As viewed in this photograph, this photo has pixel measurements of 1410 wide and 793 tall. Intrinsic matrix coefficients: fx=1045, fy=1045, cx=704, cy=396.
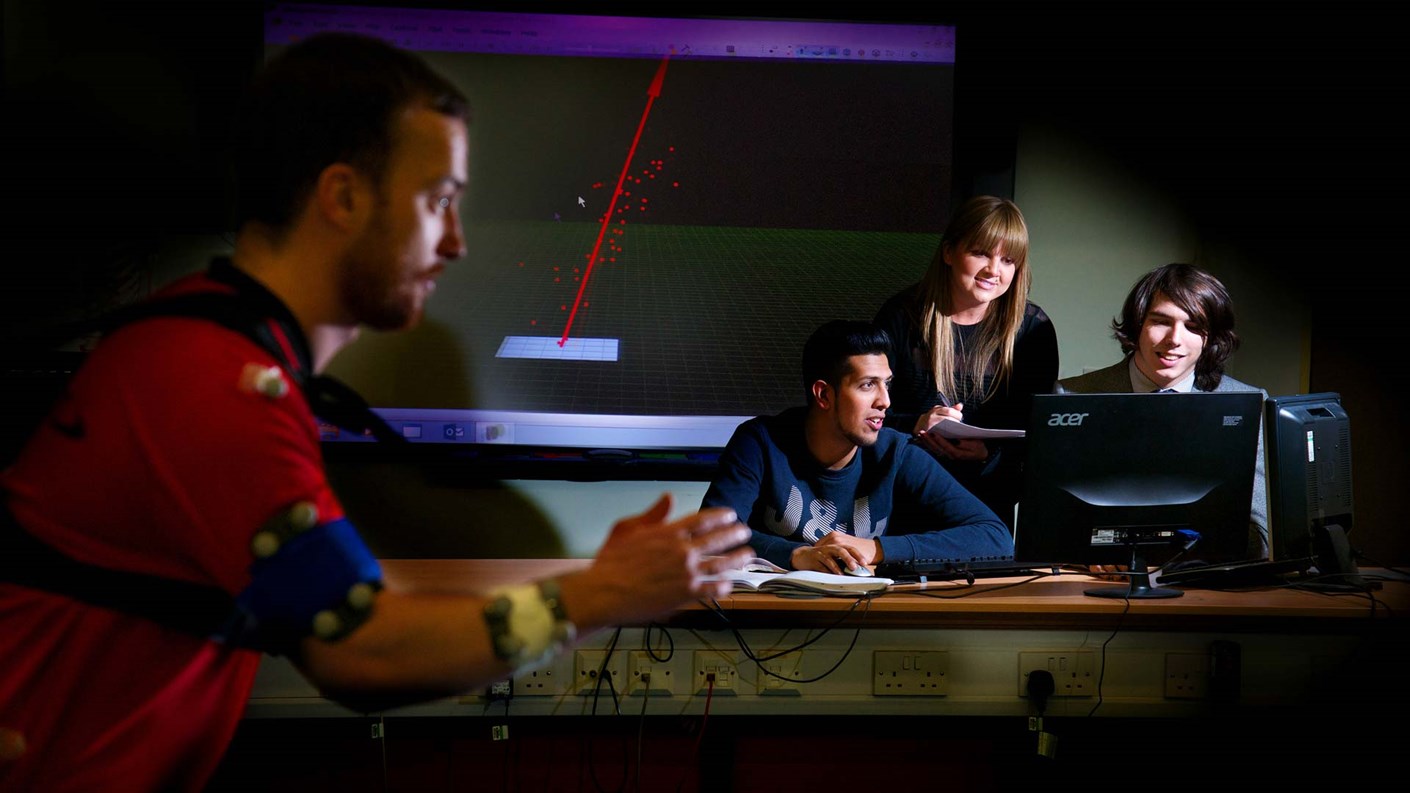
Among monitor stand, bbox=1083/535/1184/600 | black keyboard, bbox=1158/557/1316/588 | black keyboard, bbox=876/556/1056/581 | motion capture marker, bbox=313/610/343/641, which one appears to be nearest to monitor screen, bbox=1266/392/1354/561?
black keyboard, bbox=1158/557/1316/588

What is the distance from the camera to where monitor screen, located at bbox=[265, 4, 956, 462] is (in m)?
3.09

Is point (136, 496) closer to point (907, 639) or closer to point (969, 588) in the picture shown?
point (907, 639)

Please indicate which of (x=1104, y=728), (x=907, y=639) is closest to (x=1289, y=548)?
(x=1104, y=728)

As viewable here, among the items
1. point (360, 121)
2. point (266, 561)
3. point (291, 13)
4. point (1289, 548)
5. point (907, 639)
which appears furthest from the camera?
point (291, 13)

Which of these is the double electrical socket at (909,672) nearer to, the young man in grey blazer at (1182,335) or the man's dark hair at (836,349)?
the man's dark hair at (836,349)

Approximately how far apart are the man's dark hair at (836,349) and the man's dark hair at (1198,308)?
26.0 inches

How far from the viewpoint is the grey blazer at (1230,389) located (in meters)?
2.56

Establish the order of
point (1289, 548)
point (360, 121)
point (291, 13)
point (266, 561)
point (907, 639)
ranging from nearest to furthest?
point (266, 561)
point (360, 121)
point (907, 639)
point (1289, 548)
point (291, 13)

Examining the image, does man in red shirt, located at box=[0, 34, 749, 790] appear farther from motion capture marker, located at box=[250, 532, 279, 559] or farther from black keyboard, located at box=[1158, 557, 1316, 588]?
black keyboard, located at box=[1158, 557, 1316, 588]

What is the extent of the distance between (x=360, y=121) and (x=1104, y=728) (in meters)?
2.18

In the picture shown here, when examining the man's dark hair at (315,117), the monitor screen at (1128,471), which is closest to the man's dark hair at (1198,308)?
the monitor screen at (1128,471)

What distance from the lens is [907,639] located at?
7.12 ft

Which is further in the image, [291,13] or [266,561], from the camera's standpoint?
[291,13]

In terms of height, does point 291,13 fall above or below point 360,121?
above
